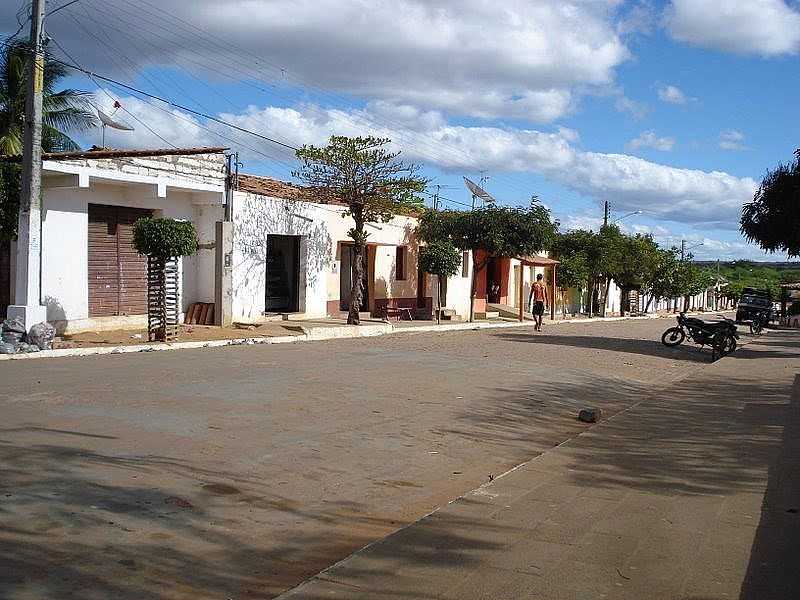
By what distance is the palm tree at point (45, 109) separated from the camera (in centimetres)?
2950

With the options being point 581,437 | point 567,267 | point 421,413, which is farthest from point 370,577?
point 567,267

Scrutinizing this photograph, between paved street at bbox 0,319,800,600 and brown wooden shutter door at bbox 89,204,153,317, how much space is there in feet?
21.6

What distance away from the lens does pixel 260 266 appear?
2416 centimetres

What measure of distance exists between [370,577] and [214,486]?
2.29 meters

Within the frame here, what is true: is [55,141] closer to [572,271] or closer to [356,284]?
[356,284]

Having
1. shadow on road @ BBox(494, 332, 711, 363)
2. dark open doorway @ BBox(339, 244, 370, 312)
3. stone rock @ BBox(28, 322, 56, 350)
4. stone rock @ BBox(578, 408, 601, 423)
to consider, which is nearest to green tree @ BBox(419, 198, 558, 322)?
dark open doorway @ BBox(339, 244, 370, 312)

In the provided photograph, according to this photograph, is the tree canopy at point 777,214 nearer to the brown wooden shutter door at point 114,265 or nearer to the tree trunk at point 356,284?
the tree trunk at point 356,284

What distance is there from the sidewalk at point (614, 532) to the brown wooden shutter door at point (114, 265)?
45.4ft

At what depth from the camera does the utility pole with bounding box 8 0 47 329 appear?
50.6 feet

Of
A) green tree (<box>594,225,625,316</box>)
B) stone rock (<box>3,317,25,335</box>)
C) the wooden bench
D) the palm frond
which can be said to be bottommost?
the wooden bench

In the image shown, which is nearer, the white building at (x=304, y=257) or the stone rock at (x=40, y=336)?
the stone rock at (x=40, y=336)

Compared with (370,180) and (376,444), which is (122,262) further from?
(376,444)

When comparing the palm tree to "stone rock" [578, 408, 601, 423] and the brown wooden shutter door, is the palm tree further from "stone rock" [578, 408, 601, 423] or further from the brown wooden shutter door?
"stone rock" [578, 408, 601, 423]

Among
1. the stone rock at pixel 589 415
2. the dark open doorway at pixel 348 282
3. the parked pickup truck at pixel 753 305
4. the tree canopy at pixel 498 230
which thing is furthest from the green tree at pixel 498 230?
the stone rock at pixel 589 415
